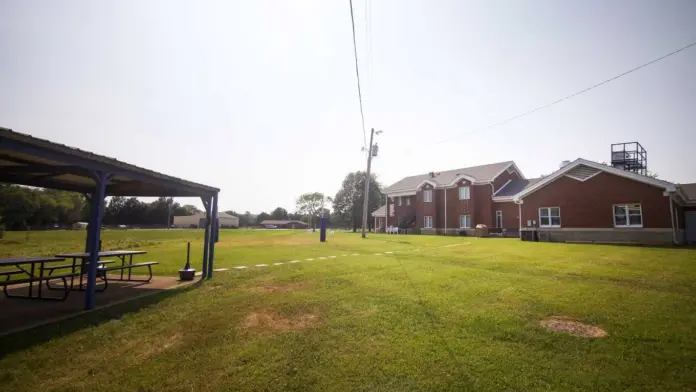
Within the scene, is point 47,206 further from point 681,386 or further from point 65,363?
point 681,386

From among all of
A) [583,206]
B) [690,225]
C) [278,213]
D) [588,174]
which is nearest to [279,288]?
[583,206]

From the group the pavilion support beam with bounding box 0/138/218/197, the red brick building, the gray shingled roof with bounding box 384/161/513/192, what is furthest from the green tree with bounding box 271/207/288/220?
the pavilion support beam with bounding box 0/138/218/197

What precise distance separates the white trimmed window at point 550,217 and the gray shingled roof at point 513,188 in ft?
29.6

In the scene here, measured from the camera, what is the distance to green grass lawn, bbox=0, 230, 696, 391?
366cm

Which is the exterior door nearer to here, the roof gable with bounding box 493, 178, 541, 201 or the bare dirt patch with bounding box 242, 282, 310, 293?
the roof gable with bounding box 493, 178, 541, 201

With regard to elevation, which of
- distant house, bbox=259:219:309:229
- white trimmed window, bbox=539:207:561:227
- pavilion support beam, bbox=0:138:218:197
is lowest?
distant house, bbox=259:219:309:229

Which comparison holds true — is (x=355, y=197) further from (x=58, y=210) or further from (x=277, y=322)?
(x=277, y=322)

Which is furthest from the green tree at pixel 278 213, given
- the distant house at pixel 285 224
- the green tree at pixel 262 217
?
the distant house at pixel 285 224

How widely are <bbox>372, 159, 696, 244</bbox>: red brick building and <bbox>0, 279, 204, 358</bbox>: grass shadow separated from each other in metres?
27.2

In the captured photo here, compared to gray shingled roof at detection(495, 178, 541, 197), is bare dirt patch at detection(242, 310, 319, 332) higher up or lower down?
lower down

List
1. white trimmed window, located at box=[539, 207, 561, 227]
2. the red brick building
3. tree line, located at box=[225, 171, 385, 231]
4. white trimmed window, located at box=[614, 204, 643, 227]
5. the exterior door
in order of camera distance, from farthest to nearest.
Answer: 1. tree line, located at box=[225, 171, 385, 231]
2. white trimmed window, located at box=[539, 207, 561, 227]
3. the exterior door
4. white trimmed window, located at box=[614, 204, 643, 227]
5. the red brick building

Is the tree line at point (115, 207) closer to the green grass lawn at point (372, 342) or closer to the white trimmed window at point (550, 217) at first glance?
the white trimmed window at point (550, 217)

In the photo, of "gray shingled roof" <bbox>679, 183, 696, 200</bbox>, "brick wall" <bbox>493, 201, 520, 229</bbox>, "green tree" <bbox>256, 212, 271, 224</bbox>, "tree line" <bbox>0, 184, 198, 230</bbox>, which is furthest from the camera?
"green tree" <bbox>256, 212, 271, 224</bbox>

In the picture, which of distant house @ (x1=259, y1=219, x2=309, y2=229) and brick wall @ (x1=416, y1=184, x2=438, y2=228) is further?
distant house @ (x1=259, y1=219, x2=309, y2=229)
